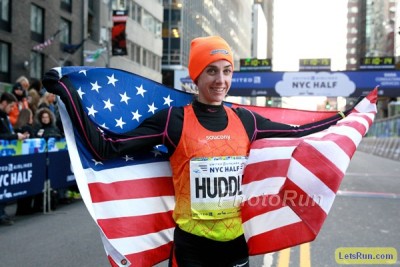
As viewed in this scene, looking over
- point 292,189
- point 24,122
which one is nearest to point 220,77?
point 292,189

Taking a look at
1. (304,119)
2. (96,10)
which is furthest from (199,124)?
(96,10)

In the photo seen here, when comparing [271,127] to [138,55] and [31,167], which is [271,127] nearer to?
[31,167]

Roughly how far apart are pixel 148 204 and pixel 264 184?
0.79 m

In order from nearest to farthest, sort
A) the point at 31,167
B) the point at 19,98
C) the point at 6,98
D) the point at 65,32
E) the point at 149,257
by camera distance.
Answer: the point at 149,257, the point at 31,167, the point at 6,98, the point at 19,98, the point at 65,32

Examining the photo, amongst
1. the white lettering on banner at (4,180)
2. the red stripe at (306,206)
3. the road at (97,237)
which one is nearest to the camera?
the red stripe at (306,206)

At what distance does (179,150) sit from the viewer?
2824 mm

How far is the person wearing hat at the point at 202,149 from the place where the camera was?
2771 mm

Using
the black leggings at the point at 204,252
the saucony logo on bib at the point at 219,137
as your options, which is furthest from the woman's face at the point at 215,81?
the black leggings at the point at 204,252

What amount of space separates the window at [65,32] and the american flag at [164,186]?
107ft

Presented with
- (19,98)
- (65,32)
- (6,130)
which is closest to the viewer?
(6,130)

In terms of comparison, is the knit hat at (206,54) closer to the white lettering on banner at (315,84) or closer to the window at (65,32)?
the white lettering on banner at (315,84)

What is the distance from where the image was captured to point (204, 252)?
2787 mm

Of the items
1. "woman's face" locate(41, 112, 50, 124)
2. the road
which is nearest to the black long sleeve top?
the road

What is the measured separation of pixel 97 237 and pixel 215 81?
4.96 m
